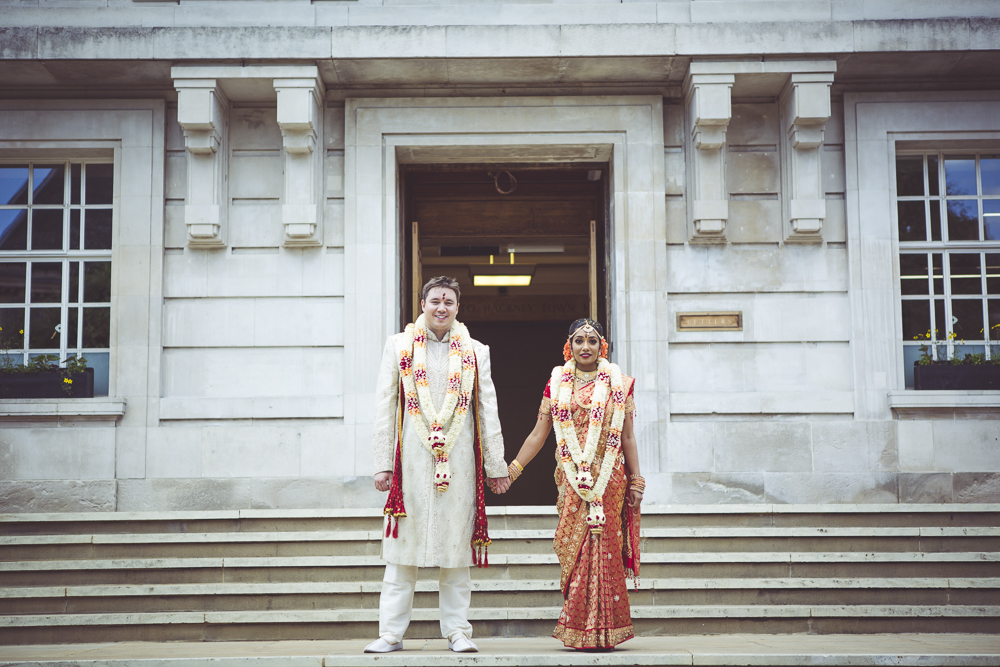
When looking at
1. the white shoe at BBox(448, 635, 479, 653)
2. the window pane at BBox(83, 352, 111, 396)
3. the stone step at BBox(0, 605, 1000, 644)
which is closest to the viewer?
the white shoe at BBox(448, 635, 479, 653)

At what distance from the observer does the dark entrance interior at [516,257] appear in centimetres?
1009

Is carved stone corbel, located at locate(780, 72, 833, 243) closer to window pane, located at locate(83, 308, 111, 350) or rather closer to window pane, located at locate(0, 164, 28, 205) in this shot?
window pane, located at locate(83, 308, 111, 350)

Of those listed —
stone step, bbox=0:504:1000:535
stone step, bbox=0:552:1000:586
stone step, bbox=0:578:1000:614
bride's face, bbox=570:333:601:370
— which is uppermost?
bride's face, bbox=570:333:601:370

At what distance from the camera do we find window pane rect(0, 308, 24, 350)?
910 cm

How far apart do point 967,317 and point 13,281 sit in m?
9.33

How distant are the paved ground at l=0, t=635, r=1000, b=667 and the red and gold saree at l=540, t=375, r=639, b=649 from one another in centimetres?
14

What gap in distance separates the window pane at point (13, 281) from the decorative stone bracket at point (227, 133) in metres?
1.83

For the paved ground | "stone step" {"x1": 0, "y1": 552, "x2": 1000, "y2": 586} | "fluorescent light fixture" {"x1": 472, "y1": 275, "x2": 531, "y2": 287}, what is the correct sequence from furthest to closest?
1. "fluorescent light fixture" {"x1": 472, "y1": 275, "x2": 531, "y2": 287}
2. "stone step" {"x1": 0, "y1": 552, "x2": 1000, "y2": 586}
3. the paved ground

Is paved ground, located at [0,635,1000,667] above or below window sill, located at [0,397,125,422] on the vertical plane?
below

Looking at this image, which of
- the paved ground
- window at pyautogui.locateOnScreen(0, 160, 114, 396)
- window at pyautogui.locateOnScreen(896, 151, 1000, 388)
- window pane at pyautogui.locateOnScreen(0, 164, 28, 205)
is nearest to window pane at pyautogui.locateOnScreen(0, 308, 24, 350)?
window at pyautogui.locateOnScreen(0, 160, 114, 396)

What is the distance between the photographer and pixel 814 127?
8680 millimetres

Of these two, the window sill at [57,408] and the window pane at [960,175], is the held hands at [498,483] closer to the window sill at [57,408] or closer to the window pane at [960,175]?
the window sill at [57,408]

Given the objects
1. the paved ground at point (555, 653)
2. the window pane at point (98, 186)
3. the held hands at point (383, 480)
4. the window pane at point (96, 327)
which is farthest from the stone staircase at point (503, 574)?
the window pane at point (98, 186)

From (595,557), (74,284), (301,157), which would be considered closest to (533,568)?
(595,557)
